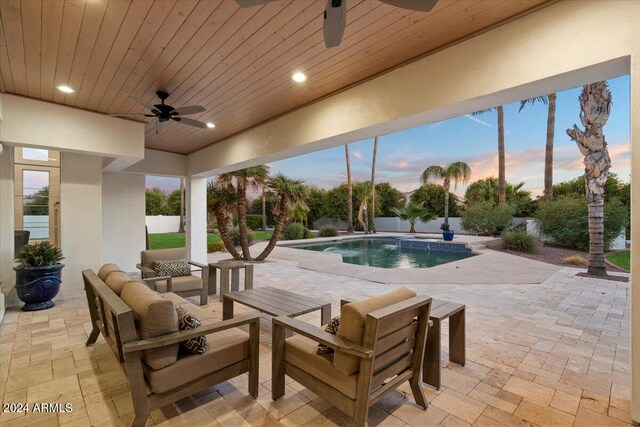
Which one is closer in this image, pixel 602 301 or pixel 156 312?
pixel 156 312

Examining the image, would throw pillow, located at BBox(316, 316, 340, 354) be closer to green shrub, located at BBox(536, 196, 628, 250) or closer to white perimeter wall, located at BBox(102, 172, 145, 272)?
white perimeter wall, located at BBox(102, 172, 145, 272)

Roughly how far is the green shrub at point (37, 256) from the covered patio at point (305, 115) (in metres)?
0.54

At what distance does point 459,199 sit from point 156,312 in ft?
68.4

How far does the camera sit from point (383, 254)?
11836mm

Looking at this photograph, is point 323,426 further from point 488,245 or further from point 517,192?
point 517,192

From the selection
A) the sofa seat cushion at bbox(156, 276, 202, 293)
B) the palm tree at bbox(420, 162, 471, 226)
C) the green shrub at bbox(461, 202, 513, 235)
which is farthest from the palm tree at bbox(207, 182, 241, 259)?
the palm tree at bbox(420, 162, 471, 226)

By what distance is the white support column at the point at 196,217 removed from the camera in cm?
783

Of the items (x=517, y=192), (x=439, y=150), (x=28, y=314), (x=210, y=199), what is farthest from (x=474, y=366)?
(x=439, y=150)

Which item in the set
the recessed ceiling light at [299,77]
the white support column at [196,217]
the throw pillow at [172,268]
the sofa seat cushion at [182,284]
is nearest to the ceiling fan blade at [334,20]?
the recessed ceiling light at [299,77]

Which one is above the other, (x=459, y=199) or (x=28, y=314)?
(x=459, y=199)

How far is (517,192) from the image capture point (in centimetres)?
1670

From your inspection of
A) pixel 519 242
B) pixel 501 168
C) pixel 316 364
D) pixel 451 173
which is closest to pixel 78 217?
pixel 316 364

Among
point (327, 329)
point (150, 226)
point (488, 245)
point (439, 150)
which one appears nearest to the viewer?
point (327, 329)

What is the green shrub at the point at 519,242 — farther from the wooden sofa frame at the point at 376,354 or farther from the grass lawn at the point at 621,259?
the wooden sofa frame at the point at 376,354
